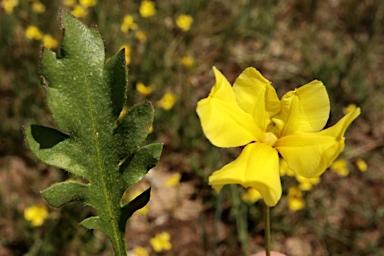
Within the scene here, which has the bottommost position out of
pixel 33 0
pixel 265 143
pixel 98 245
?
pixel 98 245

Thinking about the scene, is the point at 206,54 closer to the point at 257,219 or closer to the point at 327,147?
the point at 257,219

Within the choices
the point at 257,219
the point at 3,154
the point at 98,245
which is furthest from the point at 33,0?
the point at 257,219

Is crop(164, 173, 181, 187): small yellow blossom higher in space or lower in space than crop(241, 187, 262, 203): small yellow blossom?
higher

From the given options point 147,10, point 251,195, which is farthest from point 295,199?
point 147,10

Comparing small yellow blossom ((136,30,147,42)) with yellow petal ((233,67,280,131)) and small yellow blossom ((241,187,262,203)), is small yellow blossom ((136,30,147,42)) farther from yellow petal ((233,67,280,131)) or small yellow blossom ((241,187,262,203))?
yellow petal ((233,67,280,131))

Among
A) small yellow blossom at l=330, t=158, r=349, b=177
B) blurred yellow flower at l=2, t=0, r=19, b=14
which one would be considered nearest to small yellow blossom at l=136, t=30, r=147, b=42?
blurred yellow flower at l=2, t=0, r=19, b=14

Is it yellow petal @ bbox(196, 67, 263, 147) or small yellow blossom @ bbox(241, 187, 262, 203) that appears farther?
small yellow blossom @ bbox(241, 187, 262, 203)

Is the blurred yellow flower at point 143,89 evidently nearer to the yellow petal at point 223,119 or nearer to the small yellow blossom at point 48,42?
the small yellow blossom at point 48,42
